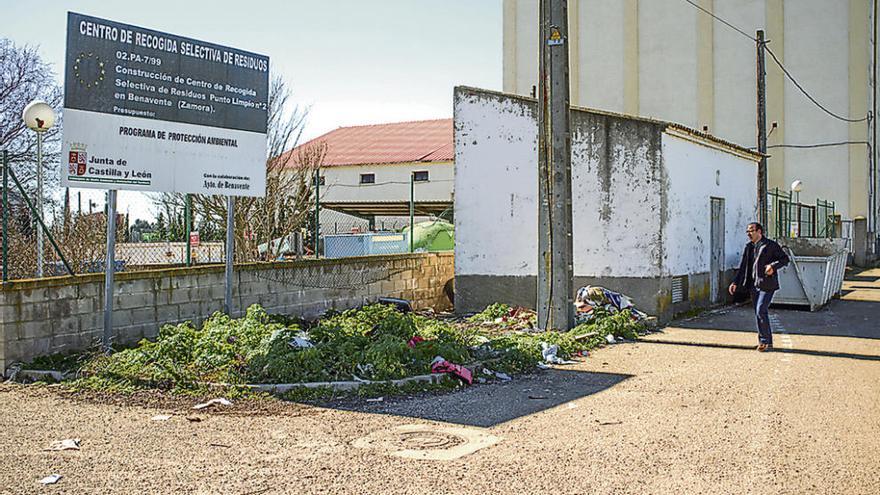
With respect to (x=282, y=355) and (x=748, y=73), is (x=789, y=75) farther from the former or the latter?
(x=282, y=355)

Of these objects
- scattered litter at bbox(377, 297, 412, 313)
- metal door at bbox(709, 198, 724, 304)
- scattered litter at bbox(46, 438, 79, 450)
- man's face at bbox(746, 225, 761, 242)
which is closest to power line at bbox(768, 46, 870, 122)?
metal door at bbox(709, 198, 724, 304)

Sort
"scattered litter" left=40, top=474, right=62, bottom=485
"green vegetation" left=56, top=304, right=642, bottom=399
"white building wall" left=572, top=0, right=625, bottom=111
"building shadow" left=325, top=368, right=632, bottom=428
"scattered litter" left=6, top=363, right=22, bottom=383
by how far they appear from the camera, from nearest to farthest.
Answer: "scattered litter" left=40, top=474, right=62, bottom=485, "building shadow" left=325, top=368, right=632, bottom=428, "green vegetation" left=56, top=304, right=642, bottom=399, "scattered litter" left=6, top=363, right=22, bottom=383, "white building wall" left=572, top=0, right=625, bottom=111

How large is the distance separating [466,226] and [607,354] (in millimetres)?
5628

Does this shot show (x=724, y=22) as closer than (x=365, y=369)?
No

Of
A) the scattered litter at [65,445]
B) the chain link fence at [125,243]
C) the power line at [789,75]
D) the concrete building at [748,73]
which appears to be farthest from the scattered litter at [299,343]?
the power line at [789,75]

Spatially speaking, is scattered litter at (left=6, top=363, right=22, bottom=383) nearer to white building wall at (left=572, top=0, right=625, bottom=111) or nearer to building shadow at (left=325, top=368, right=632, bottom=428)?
building shadow at (left=325, top=368, right=632, bottom=428)

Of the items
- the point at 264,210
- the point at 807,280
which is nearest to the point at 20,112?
the point at 264,210

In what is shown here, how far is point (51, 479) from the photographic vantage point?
5547 millimetres

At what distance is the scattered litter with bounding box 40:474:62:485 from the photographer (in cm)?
550

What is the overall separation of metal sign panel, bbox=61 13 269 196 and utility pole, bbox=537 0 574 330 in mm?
4320

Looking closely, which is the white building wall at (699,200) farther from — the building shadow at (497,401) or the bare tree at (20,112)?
the bare tree at (20,112)

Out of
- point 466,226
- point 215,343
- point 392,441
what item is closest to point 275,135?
point 466,226

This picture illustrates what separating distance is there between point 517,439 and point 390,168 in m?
34.9

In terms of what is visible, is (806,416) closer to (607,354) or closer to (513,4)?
(607,354)
